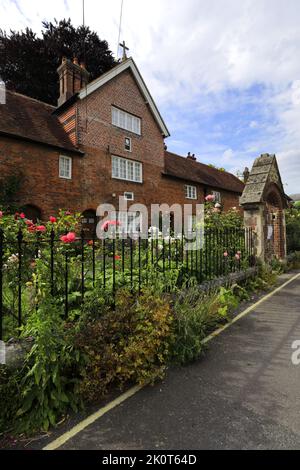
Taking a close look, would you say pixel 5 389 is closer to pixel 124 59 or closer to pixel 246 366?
pixel 246 366

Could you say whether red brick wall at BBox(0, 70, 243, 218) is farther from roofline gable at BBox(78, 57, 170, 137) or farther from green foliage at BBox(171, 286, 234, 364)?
green foliage at BBox(171, 286, 234, 364)

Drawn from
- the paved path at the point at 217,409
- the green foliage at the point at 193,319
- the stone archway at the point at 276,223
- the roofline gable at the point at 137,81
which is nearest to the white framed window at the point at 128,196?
the roofline gable at the point at 137,81

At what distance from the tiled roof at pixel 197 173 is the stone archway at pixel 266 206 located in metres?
9.96

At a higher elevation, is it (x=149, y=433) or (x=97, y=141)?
(x=97, y=141)

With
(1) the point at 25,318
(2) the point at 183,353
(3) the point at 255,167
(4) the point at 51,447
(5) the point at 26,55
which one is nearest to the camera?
(4) the point at 51,447

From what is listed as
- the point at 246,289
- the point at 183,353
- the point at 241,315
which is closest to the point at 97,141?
the point at 246,289

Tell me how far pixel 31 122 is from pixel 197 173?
47.0 feet

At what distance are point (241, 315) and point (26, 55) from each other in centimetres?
2548

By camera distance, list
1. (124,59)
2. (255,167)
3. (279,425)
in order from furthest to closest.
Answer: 1. (124,59)
2. (255,167)
3. (279,425)

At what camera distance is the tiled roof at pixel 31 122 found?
12.4 meters

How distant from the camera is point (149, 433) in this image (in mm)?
2275

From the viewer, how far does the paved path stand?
219 centimetres

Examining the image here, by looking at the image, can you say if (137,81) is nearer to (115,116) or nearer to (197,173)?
(115,116)

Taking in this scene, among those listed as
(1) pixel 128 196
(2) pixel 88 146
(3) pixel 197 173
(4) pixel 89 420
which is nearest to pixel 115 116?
(2) pixel 88 146
